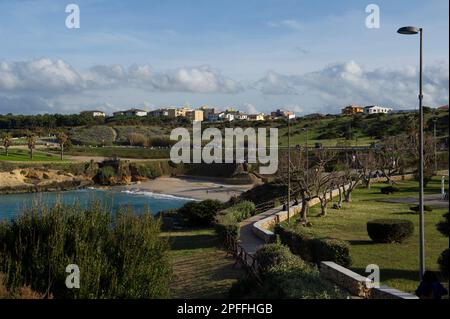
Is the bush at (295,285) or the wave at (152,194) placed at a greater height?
the bush at (295,285)

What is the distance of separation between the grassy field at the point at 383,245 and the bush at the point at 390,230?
367mm

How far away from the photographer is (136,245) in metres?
14.8

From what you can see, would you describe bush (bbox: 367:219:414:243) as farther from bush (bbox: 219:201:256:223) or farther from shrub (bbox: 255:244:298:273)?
bush (bbox: 219:201:256:223)

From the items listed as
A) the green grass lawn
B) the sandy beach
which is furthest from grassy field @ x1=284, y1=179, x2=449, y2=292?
the green grass lawn

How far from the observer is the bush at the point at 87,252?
13.2m

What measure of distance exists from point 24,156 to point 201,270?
81.7 metres

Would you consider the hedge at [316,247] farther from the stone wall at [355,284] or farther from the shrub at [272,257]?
the shrub at [272,257]

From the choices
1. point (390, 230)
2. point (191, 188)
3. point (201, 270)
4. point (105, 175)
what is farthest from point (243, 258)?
point (105, 175)

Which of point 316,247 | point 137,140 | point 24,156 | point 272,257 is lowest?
point 316,247

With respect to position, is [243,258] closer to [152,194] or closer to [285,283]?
[285,283]

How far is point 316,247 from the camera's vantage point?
19734 millimetres

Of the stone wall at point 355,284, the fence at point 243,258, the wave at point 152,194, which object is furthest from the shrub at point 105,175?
the stone wall at point 355,284

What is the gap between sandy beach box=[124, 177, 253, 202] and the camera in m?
74.2
